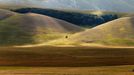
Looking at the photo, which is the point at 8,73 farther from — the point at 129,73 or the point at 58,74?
the point at 129,73

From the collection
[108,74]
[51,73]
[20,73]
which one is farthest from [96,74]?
[20,73]

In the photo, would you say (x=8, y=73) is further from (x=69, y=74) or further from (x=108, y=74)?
(x=108, y=74)

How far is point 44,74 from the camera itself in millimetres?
81250

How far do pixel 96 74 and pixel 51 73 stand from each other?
9095mm

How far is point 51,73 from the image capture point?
3263 inches

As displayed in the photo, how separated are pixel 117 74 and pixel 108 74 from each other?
5.73 feet

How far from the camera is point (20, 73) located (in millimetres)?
83500

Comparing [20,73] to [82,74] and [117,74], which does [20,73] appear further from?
[117,74]

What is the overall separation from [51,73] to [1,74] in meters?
9.56

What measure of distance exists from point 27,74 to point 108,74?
606 inches

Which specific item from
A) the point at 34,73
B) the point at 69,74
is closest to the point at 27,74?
the point at 34,73

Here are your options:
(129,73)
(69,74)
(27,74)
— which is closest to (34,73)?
(27,74)

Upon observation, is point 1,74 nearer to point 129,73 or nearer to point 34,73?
point 34,73

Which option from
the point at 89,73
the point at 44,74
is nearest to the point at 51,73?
the point at 44,74
